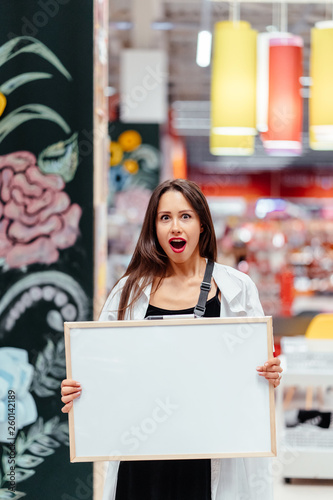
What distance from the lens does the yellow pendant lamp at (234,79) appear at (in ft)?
16.1

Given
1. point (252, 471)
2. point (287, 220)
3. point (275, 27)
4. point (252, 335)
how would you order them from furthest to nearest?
point (287, 220) → point (275, 27) → point (252, 471) → point (252, 335)

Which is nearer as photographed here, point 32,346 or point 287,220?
point 32,346

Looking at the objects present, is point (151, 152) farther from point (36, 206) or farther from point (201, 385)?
point (201, 385)

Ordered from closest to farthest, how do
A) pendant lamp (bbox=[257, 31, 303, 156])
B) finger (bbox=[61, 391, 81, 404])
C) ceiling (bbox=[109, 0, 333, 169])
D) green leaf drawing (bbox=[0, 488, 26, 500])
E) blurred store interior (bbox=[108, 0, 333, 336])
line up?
1. finger (bbox=[61, 391, 81, 404])
2. green leaf drawing (bbox=[0, 488, 26, 500])
3. pendant lamp (bbox=[257, 31, 303, 156])
4. blurred store interior (bbox=[108, 0, 333, 336])
5. ceiling (bbox=[109, 0, 333, 169])

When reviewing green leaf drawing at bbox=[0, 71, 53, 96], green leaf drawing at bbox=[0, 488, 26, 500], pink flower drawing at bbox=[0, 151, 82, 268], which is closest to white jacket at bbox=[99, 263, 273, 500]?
pink flower drawing at bbox=[0, 151, 82, 268]

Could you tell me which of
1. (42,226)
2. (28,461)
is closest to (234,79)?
(42,226)

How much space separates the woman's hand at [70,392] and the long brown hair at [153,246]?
0.30m

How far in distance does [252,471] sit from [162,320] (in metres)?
0.60

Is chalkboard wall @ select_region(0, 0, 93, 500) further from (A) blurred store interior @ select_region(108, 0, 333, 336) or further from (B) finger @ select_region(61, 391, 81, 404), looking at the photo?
(A) blurred store interior @ select_region(108, 0, 333, 336)

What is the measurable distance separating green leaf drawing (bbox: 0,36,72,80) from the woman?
1.47 meters

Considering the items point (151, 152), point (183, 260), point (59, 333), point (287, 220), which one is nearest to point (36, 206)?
point (59, 333)

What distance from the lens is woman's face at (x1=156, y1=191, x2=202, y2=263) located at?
2246 mm

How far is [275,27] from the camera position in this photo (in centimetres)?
945

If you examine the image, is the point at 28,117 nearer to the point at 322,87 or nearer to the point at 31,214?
the point at 31,214
